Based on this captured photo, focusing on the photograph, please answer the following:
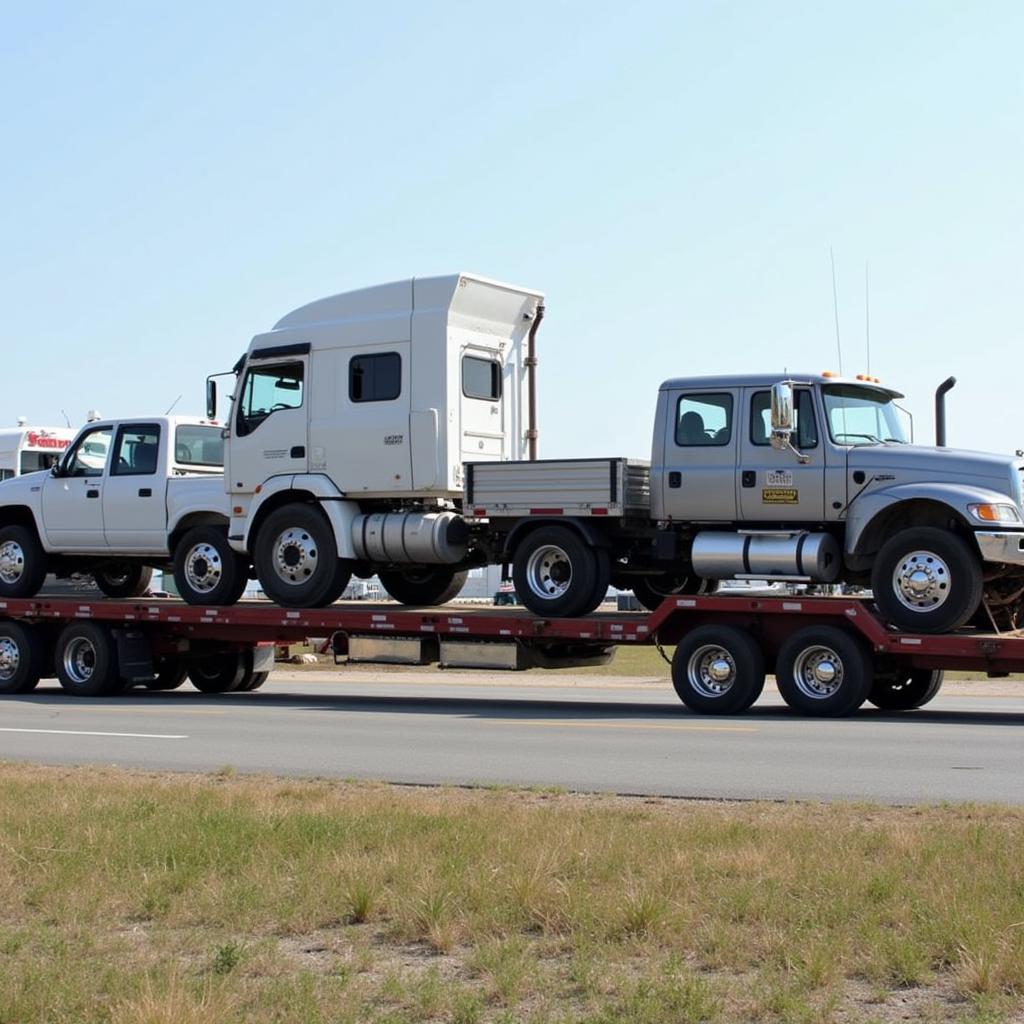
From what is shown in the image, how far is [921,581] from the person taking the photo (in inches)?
610

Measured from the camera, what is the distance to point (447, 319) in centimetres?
1844

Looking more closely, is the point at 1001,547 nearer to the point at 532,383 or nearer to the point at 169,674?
the point at 532,383

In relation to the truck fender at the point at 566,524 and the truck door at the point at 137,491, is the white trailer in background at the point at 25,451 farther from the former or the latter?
the truck fender at the point at 566,524

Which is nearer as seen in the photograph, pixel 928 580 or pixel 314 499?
pixel 928 580

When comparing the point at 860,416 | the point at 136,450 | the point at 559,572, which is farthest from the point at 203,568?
the point at 860,416

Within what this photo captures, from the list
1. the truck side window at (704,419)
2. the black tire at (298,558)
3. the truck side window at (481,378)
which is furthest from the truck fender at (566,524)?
the black tire at (298,558)

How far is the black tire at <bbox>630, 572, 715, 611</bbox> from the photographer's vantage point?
18547mm

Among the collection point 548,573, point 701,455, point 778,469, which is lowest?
point 548,573

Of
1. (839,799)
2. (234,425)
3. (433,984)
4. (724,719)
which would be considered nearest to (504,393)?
(234,425)

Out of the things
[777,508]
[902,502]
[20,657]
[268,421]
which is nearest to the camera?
[902,502]

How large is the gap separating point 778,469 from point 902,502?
1308mm

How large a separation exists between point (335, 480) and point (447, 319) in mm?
2254

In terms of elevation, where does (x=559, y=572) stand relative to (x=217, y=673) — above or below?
above

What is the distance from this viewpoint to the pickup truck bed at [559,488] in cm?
1706
